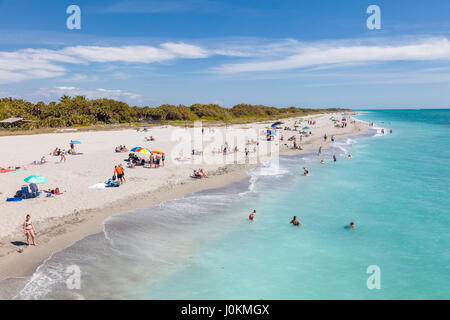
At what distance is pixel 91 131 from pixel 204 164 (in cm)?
3273

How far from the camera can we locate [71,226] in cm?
1317

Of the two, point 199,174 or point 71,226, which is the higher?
point 199,174

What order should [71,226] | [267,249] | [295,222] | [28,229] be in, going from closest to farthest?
[28,229]
[267,249]
[71,226]
[295,222]

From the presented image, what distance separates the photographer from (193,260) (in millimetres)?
11641

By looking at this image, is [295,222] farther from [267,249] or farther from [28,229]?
[28,229]

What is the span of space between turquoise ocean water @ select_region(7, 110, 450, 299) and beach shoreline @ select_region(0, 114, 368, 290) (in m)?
0.52

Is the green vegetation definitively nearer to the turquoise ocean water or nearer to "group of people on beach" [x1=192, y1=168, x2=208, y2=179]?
"group of people on beach" [x1=192, y1=168, x2=208, y2=179]

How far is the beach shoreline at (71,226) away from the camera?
10109mm

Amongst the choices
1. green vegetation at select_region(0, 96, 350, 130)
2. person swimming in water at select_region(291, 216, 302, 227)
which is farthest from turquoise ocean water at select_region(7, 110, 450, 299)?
green vegetation at select_region(0, 96, 350, 130)

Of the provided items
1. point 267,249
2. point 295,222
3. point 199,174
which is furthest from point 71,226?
point 295,222

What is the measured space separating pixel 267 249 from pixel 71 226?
30.6ft

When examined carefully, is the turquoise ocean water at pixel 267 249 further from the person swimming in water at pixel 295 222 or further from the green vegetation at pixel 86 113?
A: the green vegetation at pixel 86 113
